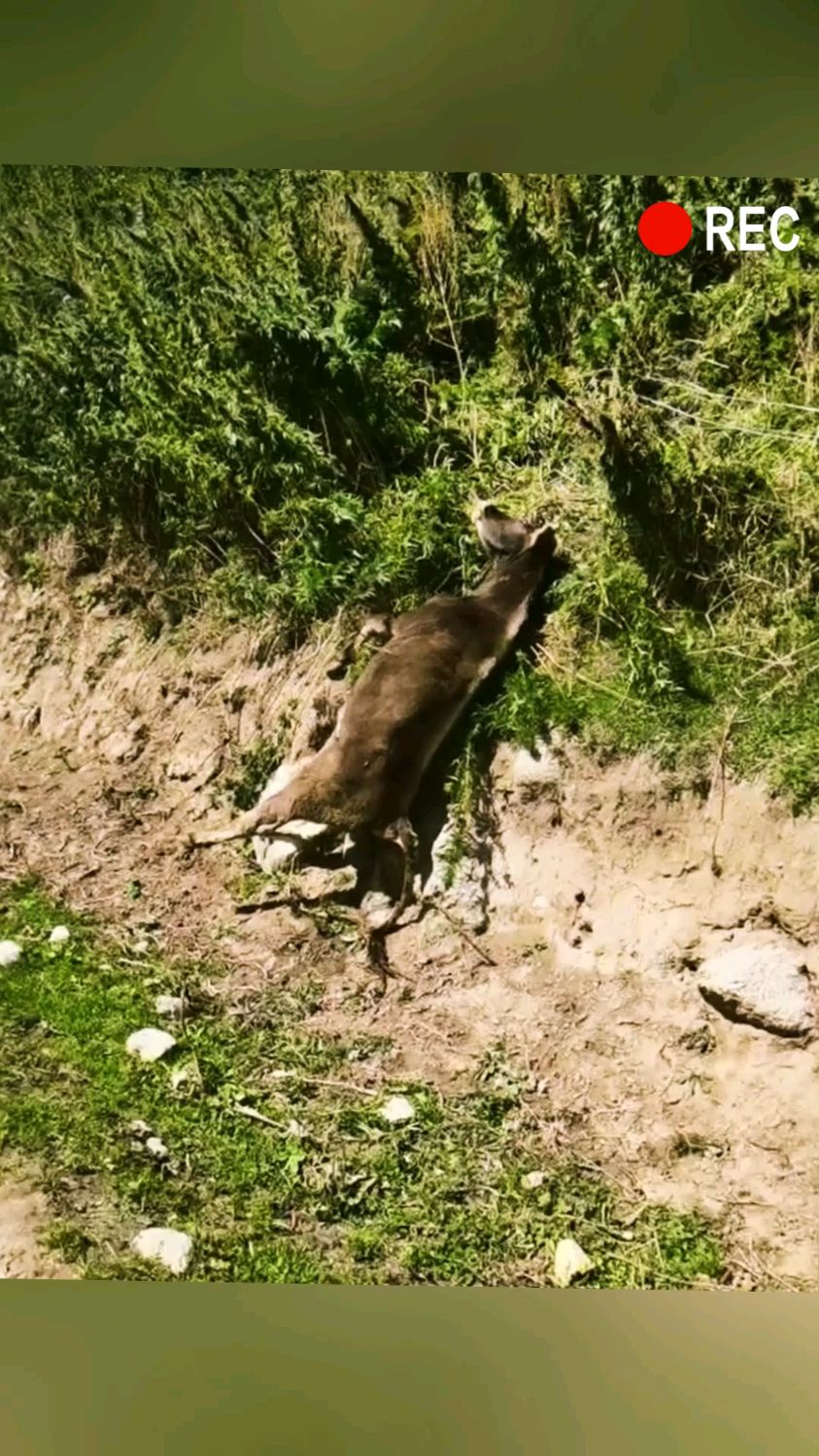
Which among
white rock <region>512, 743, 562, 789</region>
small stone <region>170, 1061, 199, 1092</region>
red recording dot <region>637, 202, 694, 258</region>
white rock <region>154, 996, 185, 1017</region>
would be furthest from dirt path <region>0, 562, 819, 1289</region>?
red recording dot <region>637, 202, 694, 258</region>

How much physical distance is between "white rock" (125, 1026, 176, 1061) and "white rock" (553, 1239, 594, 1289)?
1.13 meters

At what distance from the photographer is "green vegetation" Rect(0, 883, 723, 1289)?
125 inches

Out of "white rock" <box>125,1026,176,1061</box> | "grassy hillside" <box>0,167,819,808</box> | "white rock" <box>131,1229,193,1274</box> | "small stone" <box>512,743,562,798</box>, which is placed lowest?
"white rock" <box>131,1229,193,1274</box>

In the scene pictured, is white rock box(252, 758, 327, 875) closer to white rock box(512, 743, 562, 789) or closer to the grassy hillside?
the grassy hillside

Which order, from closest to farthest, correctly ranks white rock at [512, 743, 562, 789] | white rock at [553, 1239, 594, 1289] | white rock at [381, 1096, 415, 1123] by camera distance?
white rock at [553, 1239, 594, 1289] < white rock at [381, 1096, 415, 1123] < white rock at [512, 743, 562, 789]

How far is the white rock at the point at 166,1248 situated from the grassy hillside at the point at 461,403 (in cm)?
136

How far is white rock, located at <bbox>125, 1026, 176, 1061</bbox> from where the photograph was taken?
10.9 feet

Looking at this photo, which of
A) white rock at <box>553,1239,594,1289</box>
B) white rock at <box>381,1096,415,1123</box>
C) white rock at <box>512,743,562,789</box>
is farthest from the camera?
white rock at <box>512,743,562,789</box>

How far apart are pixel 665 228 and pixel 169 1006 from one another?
7.96 ft

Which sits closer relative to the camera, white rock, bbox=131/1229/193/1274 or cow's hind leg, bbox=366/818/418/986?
white rock, bbox=131/1229/193/1274

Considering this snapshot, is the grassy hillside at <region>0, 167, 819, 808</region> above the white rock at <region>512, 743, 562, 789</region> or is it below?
above

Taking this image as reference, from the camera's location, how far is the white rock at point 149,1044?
3.33 meters
